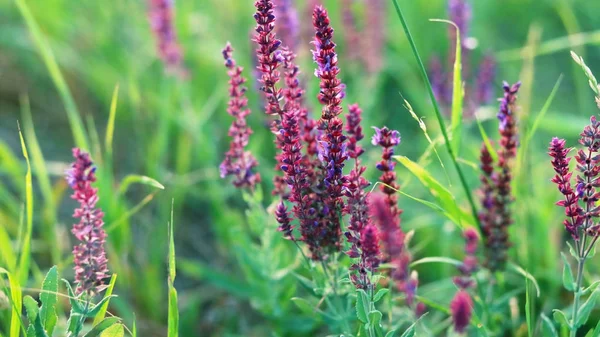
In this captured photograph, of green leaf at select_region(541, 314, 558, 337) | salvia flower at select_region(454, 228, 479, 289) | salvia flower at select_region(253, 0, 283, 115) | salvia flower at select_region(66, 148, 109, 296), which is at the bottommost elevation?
green leaf at select_region(541, 314, 558, 337)

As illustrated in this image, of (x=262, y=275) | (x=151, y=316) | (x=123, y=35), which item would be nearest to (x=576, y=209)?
(x=262, y=275)

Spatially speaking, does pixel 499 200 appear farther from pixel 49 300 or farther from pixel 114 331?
pixel 49 300

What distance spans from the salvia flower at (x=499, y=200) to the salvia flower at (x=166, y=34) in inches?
77.1

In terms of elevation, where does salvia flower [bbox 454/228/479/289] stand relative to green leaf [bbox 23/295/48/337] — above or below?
below

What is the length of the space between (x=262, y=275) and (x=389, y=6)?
10.9ft

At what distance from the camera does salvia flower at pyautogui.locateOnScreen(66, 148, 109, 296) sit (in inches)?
78.2

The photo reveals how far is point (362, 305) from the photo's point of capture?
189 cm

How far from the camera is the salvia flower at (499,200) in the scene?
2.36 metres

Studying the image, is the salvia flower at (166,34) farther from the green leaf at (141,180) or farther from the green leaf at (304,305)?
the green leaf at (304,305)

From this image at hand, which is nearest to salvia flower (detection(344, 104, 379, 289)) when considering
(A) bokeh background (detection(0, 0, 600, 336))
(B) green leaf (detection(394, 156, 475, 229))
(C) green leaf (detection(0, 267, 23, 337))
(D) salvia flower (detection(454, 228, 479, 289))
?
(B) green leaf (detection(394, 156, 475, 229))

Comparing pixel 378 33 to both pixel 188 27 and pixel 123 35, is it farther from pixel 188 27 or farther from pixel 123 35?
pixel 123 35

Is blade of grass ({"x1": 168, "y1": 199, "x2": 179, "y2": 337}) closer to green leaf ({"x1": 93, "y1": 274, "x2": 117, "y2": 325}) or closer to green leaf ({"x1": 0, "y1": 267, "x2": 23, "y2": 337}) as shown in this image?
green leaf ({"x1": 93, "y1": 274, "x2": 117, "y2": 325})

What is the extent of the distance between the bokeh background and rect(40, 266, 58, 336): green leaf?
0.80 metres

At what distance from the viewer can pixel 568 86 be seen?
5117 mm
